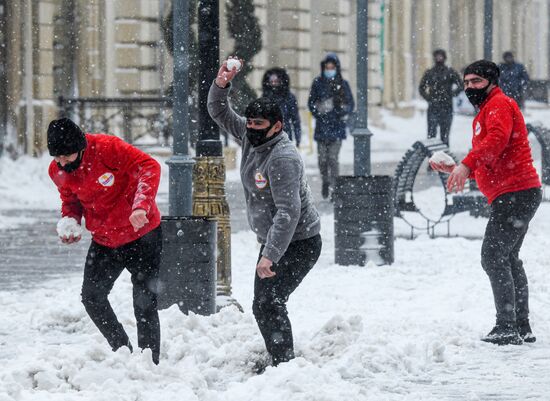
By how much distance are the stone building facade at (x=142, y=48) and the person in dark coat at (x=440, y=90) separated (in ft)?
20.6

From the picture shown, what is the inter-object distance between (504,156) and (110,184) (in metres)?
2.39

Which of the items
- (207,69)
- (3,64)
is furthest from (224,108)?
(3,64)

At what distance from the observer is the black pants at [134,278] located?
692cm

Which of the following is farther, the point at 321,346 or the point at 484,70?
the point at 484,70

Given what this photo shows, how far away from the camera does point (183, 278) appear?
8.71 m

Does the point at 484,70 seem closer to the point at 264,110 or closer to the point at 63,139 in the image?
the point at 264,110

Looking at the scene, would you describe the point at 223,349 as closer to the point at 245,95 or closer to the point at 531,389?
the point at 531,389

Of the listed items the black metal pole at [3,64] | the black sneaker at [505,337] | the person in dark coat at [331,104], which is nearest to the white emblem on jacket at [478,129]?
the black sneaker at [505,337]

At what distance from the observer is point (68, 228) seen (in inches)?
267

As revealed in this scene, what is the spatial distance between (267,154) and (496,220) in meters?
1.80

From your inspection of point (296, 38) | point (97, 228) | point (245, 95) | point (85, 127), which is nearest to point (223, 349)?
point (97, 228)

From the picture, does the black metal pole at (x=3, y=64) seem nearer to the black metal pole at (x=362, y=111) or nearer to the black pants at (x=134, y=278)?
the black metal pole at (x=362, y=111)

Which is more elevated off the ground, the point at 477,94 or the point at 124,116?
the point at 477,94

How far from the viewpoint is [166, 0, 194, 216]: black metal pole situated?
9.15 meters
